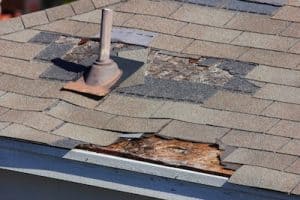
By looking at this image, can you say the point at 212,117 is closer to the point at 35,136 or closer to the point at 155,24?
the point at 35,136

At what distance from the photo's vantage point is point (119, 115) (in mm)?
6828

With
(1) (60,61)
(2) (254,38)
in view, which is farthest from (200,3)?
(1) (60,61)

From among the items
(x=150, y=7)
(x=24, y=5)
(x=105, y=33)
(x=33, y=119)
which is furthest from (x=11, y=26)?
(x=24, y=5)

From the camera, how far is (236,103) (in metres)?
6.84

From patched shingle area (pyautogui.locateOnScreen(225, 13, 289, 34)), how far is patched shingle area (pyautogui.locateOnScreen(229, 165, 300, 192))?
1.71m

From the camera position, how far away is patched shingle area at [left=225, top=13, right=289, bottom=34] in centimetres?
757

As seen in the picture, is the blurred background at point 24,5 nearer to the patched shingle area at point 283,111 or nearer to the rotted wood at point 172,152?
the patched shingle area at point 283,111

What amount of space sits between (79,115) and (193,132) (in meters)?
0.73

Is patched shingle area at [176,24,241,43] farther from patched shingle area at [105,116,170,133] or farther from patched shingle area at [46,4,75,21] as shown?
patched shingle area at [105,116,170,133]

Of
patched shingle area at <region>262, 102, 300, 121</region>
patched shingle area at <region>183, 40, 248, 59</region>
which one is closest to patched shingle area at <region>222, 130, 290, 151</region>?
patched shingle area at <region>262, 102, 300, 121</region>

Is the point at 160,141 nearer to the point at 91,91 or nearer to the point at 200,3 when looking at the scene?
the point at 91,91

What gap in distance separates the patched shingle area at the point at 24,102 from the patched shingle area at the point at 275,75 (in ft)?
4.18

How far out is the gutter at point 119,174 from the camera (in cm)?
605

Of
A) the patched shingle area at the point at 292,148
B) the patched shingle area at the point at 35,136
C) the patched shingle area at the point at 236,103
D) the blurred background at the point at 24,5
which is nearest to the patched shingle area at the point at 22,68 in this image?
the patched shingle area at the point at 35,136
